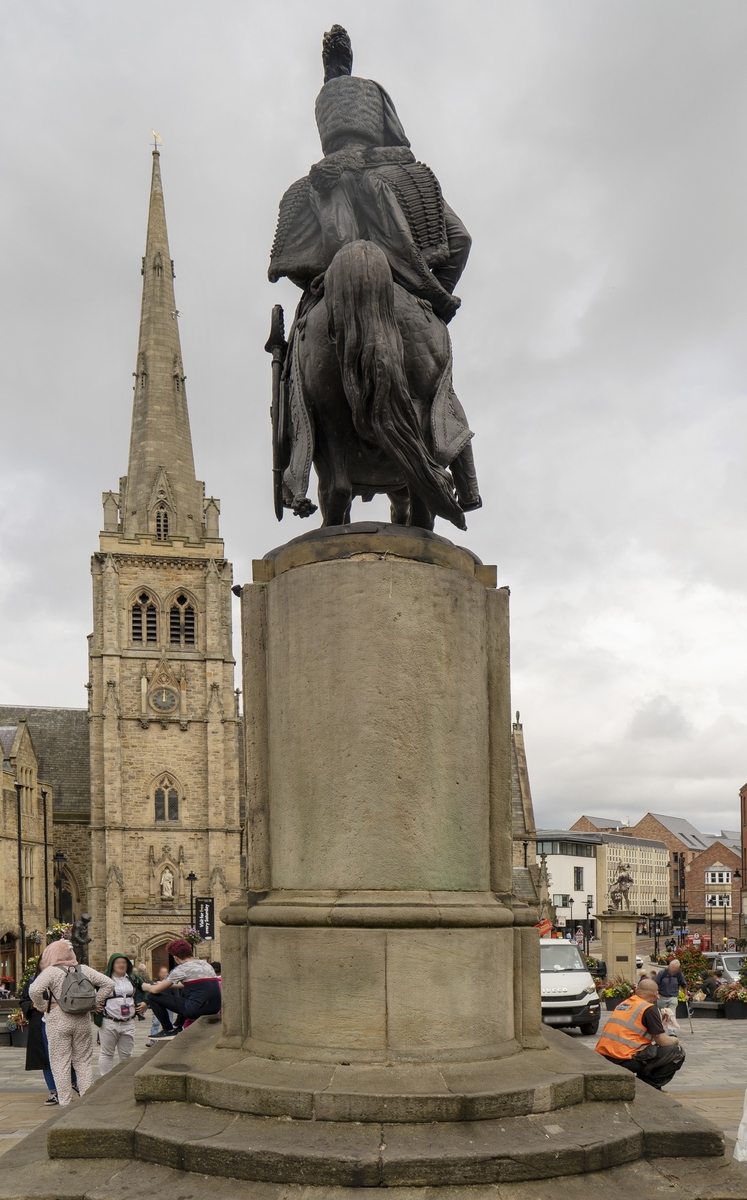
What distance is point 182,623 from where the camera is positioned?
2547 inches

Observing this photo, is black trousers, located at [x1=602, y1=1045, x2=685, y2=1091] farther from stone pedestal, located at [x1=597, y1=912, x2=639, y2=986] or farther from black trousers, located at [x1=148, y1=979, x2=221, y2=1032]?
stone pedestal, located at [x1=597, y1=912, x2=639, y2=986]

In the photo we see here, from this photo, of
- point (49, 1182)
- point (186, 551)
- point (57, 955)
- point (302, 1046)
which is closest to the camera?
point (49, 1182)

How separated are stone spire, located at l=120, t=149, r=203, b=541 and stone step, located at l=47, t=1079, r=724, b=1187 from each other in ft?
205

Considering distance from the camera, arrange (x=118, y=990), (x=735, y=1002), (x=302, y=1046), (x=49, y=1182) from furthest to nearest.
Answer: (x=735, y=1002) → (x=118, y=990) → (x=302, y=1046) → (x=49, y=1182)

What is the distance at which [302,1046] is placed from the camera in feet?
14.9

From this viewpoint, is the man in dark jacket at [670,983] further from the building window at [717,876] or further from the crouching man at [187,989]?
the building window at [717,876]

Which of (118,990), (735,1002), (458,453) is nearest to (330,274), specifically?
(458,453)

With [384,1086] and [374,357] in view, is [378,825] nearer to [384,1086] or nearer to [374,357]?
[384,1086]

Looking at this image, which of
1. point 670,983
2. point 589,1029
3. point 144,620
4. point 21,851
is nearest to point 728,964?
point 670,983

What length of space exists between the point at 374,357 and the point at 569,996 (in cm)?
1488

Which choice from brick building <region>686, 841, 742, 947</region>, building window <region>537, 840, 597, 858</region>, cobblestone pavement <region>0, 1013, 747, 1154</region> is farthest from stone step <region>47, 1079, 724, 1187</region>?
brick building <region>686, 841, 742, 947</region>

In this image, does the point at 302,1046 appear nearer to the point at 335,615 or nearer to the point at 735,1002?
the point at 335,615

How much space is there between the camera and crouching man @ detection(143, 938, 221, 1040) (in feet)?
26.8

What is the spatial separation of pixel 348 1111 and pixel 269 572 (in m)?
2.54
